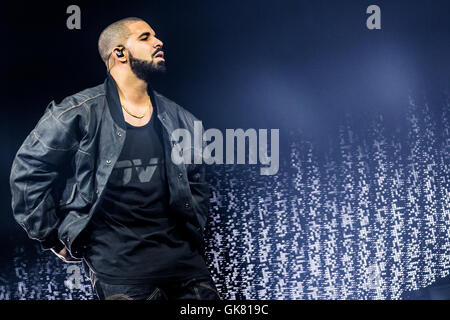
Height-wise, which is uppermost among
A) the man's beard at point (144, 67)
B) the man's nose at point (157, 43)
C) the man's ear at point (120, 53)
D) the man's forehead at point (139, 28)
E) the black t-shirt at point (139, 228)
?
the man's forehead at point (139, 28)

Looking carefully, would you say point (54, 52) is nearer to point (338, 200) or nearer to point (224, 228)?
point (224, 228)

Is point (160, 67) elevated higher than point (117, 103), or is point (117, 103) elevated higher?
point (160, 67)

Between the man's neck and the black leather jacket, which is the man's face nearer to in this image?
the man's neck

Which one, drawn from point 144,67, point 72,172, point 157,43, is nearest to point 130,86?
point 144,67

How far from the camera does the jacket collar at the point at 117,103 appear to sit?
2246 millimetres

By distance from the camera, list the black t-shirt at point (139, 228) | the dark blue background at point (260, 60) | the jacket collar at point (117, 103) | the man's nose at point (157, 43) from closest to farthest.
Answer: the black t-shirt at point (139, 228), the jacket collar at point (117, 103), the man's nose at point (157, 43), the dark blue background at point (260, 60)

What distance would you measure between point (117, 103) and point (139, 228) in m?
0.49

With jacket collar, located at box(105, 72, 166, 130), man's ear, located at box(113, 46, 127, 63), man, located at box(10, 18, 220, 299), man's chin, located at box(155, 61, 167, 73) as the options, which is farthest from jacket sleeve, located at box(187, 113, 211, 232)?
man's ear, located at box(113, 46, 127, 63)

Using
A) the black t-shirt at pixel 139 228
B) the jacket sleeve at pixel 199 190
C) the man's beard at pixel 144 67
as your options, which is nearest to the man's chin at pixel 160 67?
the man's beard at pixel 144 67

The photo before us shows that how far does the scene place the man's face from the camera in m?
2.32

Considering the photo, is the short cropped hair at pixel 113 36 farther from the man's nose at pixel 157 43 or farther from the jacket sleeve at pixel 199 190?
the jacket sleeve at pixel 199 190

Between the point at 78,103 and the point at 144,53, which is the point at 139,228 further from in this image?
the point at 144,53

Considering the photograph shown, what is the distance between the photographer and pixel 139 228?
2174mm
